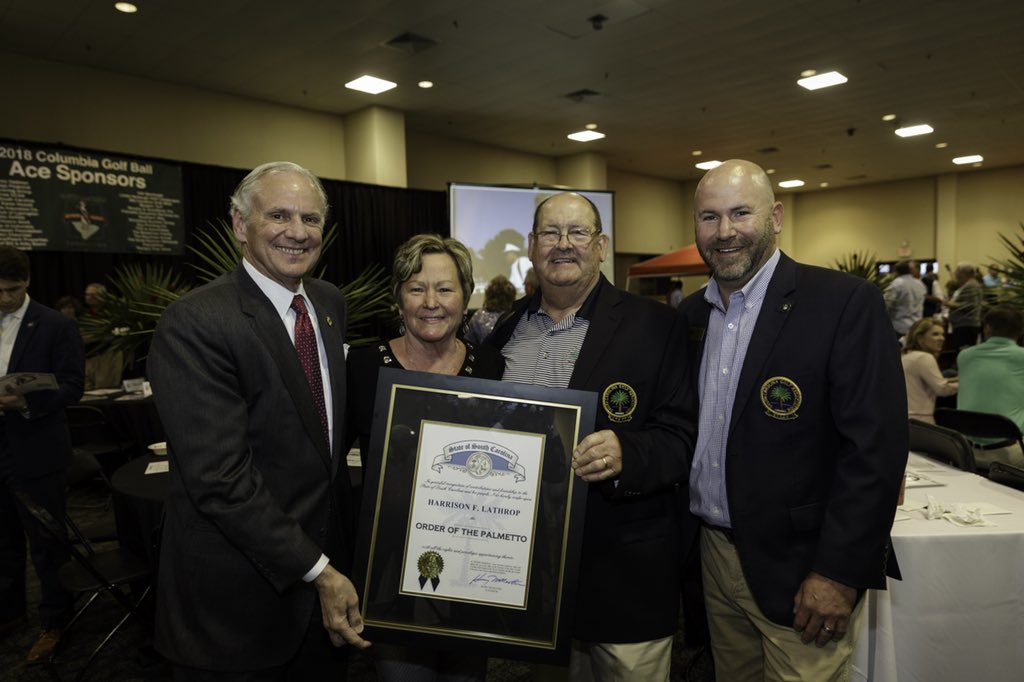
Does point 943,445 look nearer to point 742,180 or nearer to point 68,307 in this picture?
point 742,180

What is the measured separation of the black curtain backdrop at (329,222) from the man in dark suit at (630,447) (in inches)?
281

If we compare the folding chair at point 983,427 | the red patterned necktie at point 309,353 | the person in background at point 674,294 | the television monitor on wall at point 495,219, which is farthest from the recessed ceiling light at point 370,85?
the red patterned necktie at point 309,353

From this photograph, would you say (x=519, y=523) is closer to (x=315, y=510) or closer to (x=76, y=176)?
(x=315, y=510)

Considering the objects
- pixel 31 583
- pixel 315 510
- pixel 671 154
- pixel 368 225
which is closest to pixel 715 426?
pixel 315 510

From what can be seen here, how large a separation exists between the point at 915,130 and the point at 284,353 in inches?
536

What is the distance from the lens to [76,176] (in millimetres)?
7250

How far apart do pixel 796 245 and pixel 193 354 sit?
20595mm

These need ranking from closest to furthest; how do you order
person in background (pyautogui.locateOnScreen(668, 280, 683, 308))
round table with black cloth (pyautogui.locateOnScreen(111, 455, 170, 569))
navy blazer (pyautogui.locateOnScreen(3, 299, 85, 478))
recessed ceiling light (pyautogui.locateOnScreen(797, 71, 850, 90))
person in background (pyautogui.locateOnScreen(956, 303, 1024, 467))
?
1. round table with black cloth (pyautogui.locateOnScreen(111, 455, 170, 569))
2. navy blazer (pyautogui.locateOnScreen(3, 299, 85, 478))
3. person in background (pyautogui.locateOnScreen(956, 303, 1024, 467))
4. recessed ceiling light (pyautogui.locateOnScreen(797, 71, 850, 90))
5. person in background (pyautogui.locateOnScreen(668, 280, 683, 308))

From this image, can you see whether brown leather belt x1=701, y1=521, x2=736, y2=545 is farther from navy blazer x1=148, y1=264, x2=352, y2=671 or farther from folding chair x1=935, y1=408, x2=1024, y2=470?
folding chair x1=935, y1=408, x2=1024, y2=470

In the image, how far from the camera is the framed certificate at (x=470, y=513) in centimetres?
151

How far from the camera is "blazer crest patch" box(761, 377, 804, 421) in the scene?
1.66 m

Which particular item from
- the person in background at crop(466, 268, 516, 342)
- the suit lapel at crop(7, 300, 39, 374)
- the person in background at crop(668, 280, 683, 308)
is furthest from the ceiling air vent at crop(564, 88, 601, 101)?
the suit lapel at crop(7, 300, 39, 374)

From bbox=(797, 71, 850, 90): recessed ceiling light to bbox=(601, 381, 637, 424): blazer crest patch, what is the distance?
28.3 feet

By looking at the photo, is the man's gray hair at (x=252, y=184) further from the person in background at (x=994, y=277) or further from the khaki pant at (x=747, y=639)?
the person in background at (x=994, y=277)
